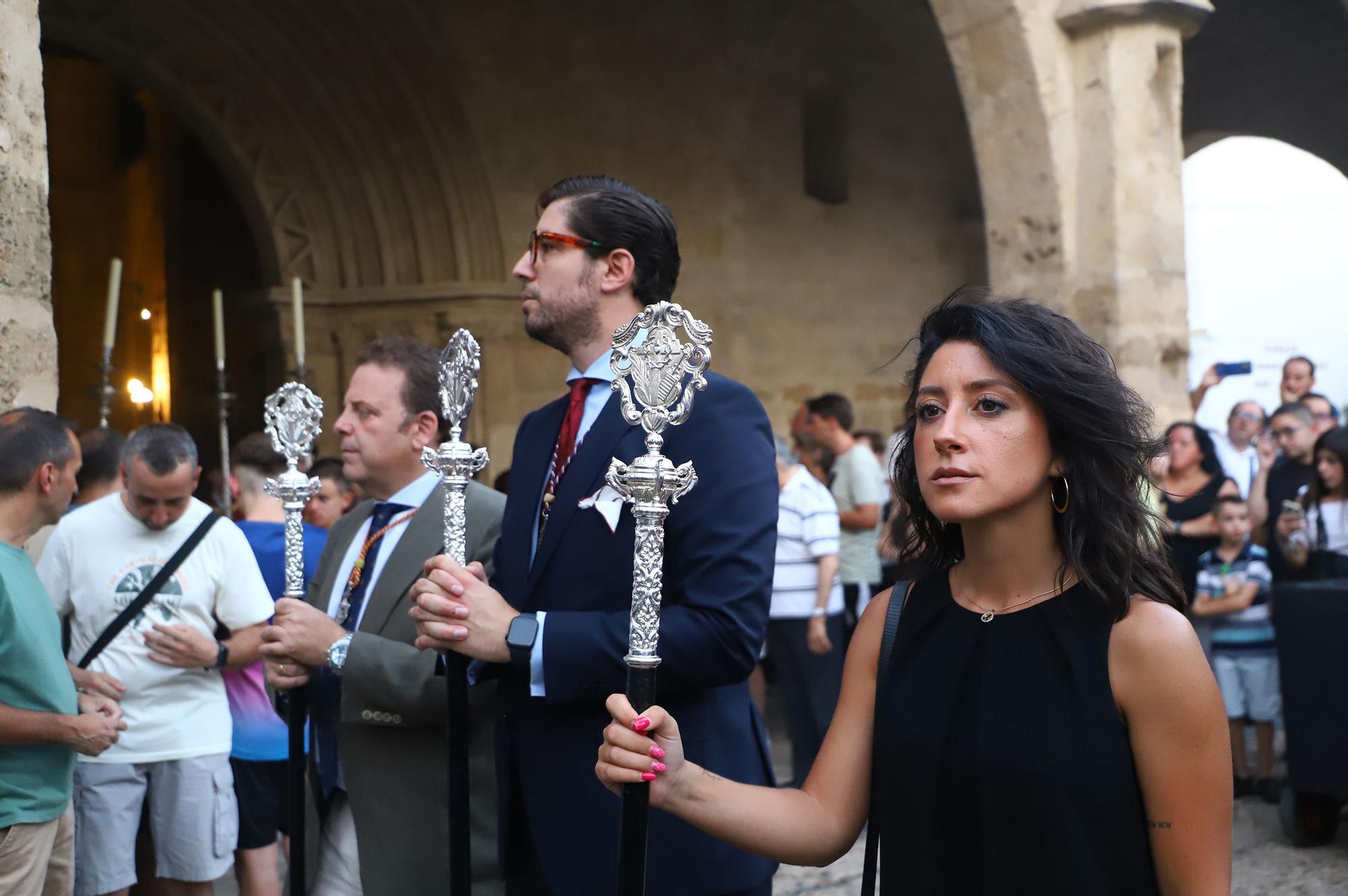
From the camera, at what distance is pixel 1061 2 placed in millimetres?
7098

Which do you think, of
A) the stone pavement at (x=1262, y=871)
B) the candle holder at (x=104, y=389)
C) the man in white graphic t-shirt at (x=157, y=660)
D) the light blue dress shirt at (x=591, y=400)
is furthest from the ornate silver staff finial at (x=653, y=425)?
the candle holder at (x=104, y=389)

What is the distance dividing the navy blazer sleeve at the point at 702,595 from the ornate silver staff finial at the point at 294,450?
858 mm

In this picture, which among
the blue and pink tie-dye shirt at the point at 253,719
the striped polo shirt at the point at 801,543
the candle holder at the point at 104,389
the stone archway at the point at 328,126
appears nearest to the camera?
the blue and pink tie-dye shirt at the point at 253,719

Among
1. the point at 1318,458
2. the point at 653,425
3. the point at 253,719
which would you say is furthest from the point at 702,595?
the point at 1318,458

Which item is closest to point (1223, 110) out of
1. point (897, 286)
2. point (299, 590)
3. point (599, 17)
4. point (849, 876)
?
point (897, 286)

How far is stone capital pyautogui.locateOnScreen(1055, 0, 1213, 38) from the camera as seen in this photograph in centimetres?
696

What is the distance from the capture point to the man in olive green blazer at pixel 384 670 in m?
2.95

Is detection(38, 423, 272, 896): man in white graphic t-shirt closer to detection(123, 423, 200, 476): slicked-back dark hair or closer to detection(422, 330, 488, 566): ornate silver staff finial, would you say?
detection(123, 423, 200, 476): slicked-back dark hair

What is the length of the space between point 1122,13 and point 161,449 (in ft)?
17.2

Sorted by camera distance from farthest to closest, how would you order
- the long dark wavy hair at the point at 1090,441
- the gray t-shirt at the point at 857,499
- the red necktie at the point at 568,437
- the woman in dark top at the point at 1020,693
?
the gray t-shirt at the point at 857,499 → the red necktie at the point at 568,437 → the long dark wavy hair at the point at 1090,441 → the woman in dark top at the point at 1020,693

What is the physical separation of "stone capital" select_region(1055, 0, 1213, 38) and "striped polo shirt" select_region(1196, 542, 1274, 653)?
8.72 ft

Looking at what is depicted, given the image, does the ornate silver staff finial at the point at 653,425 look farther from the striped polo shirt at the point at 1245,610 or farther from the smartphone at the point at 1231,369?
the smartphone at the point at 1231,369

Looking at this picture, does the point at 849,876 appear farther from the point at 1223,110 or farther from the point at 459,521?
the point at 1223,110

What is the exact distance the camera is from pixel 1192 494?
269 inches
